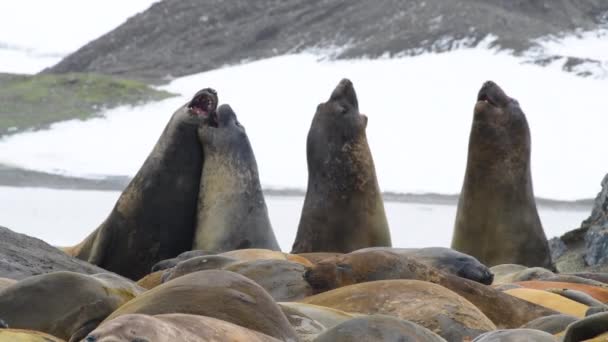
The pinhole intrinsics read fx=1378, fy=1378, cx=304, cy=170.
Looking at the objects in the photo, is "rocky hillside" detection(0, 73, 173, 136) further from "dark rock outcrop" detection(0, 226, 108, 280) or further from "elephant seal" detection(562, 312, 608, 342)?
"elephant seal" detection(562, 312, 608, 342)

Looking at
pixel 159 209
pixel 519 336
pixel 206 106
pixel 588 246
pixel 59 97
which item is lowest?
pixel 588 246

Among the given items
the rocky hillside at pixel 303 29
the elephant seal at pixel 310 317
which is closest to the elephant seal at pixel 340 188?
the elephant seal at pixel 310 317

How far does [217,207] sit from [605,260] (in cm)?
289

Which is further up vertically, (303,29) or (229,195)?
(303,29)

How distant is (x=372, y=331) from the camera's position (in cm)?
366

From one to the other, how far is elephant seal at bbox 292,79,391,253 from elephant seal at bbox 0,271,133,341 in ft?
15.7

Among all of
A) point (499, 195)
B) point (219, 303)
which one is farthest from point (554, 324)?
point (499, 195)

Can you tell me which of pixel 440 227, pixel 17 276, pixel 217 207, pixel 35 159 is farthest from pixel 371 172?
pixel 35 159

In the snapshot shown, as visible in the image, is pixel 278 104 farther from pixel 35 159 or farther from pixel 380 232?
pixel 380 232

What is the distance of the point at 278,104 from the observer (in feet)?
120

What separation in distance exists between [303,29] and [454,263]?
40201mm

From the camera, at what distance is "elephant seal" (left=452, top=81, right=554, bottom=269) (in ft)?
32.0

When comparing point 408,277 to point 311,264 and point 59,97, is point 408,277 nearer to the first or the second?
point 311,264

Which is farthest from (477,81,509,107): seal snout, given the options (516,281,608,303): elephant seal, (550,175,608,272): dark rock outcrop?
(516,281,608,303): elephant seal
